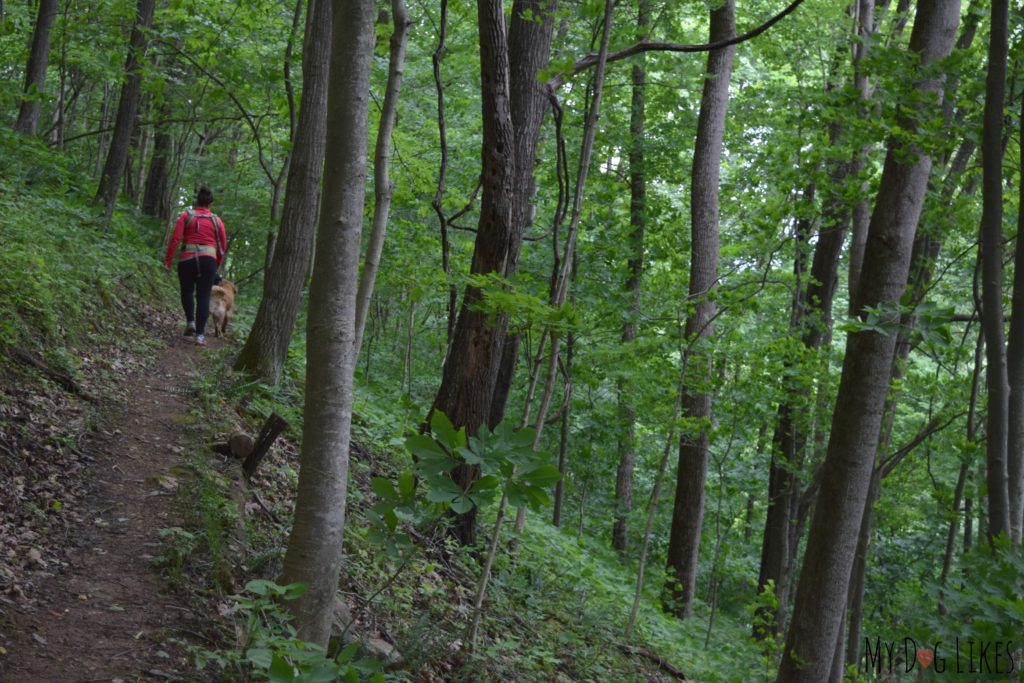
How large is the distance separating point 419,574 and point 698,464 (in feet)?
20.7

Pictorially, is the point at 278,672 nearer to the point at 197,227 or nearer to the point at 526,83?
the point at 526,83

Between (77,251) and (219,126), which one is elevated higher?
(219,126)

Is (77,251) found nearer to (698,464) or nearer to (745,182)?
(698,464)

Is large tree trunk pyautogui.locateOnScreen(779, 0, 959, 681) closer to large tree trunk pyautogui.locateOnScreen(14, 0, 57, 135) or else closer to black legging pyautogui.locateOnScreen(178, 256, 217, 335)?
black legging pyautogui.locateOnScreen(178, 256, 217, 335)

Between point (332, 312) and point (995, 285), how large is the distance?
3.80 metres

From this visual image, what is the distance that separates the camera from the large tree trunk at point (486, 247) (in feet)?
19.8

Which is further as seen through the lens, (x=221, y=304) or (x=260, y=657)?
(x=221, y=304)

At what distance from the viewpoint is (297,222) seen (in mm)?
8266

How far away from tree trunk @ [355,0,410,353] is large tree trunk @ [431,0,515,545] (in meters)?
0.95

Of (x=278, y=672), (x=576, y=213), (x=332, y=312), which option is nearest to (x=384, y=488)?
(x=332, y=312)

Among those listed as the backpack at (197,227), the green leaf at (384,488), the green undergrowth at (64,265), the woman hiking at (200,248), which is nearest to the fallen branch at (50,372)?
the green undergrowth at (64,265)

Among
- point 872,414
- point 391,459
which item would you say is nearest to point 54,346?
point 391,459

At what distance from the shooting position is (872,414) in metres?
6.45

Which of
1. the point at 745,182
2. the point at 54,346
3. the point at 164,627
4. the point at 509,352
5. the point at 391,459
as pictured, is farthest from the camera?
the point at 745,182
